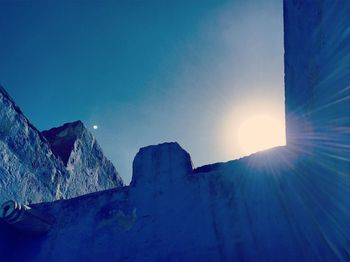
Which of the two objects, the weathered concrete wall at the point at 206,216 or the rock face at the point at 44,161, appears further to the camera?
the rock face at the point at 44,161

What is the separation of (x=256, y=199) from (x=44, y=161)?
115 inches

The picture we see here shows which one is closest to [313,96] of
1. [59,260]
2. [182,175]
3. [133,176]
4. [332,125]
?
[332,125]

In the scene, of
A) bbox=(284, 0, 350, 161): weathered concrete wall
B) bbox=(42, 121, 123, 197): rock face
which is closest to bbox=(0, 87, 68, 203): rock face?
bbox=(42, 121, 123, 197): rock face

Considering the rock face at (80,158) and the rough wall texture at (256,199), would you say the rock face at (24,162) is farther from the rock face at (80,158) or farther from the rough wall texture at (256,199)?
the rough wall texture at (256,199)

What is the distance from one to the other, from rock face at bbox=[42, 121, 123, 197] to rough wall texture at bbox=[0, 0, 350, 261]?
1.30 m

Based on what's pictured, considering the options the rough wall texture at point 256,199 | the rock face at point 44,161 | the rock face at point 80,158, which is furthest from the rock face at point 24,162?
the rough wall texture at point 256,199

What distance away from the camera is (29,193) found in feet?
13.8

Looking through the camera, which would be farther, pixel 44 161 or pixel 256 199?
pixel 44 161

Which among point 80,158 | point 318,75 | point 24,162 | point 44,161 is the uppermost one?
point 80,158

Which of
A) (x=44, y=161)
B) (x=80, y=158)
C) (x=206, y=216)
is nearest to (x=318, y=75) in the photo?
(x=206, y=216)

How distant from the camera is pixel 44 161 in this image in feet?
15.1

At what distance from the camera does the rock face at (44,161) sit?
13.0ft

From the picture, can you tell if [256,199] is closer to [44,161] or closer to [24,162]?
[24,162]

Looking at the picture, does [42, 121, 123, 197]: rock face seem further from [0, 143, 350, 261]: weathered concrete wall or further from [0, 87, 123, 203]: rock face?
[0, 143, 350, 261]: weathered concrete wall
